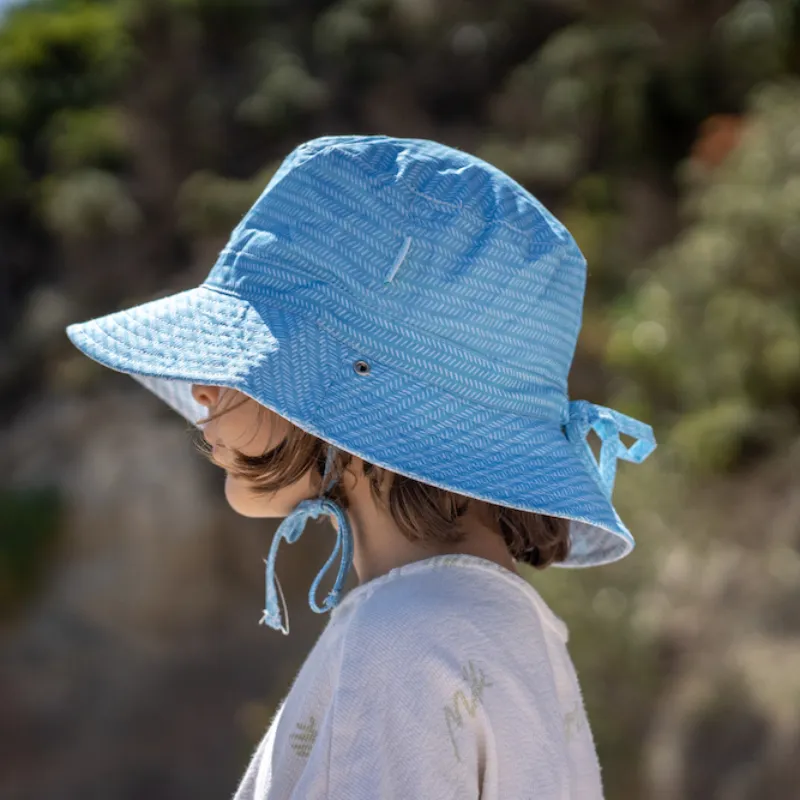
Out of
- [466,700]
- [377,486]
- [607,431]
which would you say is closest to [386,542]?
[377,486]

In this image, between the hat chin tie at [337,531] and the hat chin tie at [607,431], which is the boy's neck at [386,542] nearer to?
the hat chin tie at [337,531]

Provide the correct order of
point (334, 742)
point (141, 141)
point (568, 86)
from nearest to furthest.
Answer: point (334, 742) < point (568, 86) < point (141, 141)

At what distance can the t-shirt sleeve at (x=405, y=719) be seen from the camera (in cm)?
87

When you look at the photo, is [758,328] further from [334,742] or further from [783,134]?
[334,742]

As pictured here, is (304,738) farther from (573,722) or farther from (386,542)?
(573,722)

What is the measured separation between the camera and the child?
922 millimetres

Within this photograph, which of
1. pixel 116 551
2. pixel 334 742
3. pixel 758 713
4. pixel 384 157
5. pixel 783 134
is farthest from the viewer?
pixel 116 551

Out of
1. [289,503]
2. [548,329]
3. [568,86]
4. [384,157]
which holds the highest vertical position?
[384,157]

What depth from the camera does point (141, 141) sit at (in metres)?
10.6

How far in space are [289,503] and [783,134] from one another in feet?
16.1

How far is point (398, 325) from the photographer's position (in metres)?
1.01

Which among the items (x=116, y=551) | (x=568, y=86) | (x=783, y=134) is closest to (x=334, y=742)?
(x=783, y=134)

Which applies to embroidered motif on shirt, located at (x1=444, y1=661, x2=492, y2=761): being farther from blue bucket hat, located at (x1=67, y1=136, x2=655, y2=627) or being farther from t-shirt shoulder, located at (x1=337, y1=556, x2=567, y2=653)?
blue bucket hat, located at (x1=67, y1=136, x2=655, y2=627)

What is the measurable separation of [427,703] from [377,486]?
0.24 m
